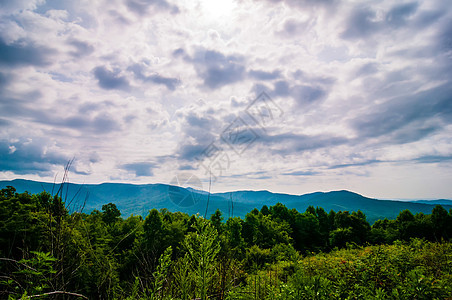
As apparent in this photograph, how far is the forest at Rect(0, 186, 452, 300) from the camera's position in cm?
208

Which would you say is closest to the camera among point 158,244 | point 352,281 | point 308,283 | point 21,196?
point 308,283

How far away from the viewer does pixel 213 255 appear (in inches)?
79.9

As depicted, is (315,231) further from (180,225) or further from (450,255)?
(450,255)

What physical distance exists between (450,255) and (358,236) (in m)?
34.5

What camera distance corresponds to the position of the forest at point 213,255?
2.08 metres

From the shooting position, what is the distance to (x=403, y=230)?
105 feet

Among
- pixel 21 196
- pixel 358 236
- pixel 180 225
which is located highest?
pixel 21 196

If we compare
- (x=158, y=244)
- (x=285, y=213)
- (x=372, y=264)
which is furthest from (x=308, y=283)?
(x=285, y=213)

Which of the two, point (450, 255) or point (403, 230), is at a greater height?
point (450, 255)

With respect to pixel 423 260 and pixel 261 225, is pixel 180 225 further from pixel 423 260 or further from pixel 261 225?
pixel 423 260

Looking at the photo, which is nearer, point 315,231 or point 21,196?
point 21,196

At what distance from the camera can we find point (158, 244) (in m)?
24.1

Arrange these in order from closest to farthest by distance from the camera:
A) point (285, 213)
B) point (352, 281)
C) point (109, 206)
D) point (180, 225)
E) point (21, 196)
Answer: point (352, 281)
point (21, 196)
point (180, 225)
point (109, 206)
point (285, 213)

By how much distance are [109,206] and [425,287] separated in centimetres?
3472
